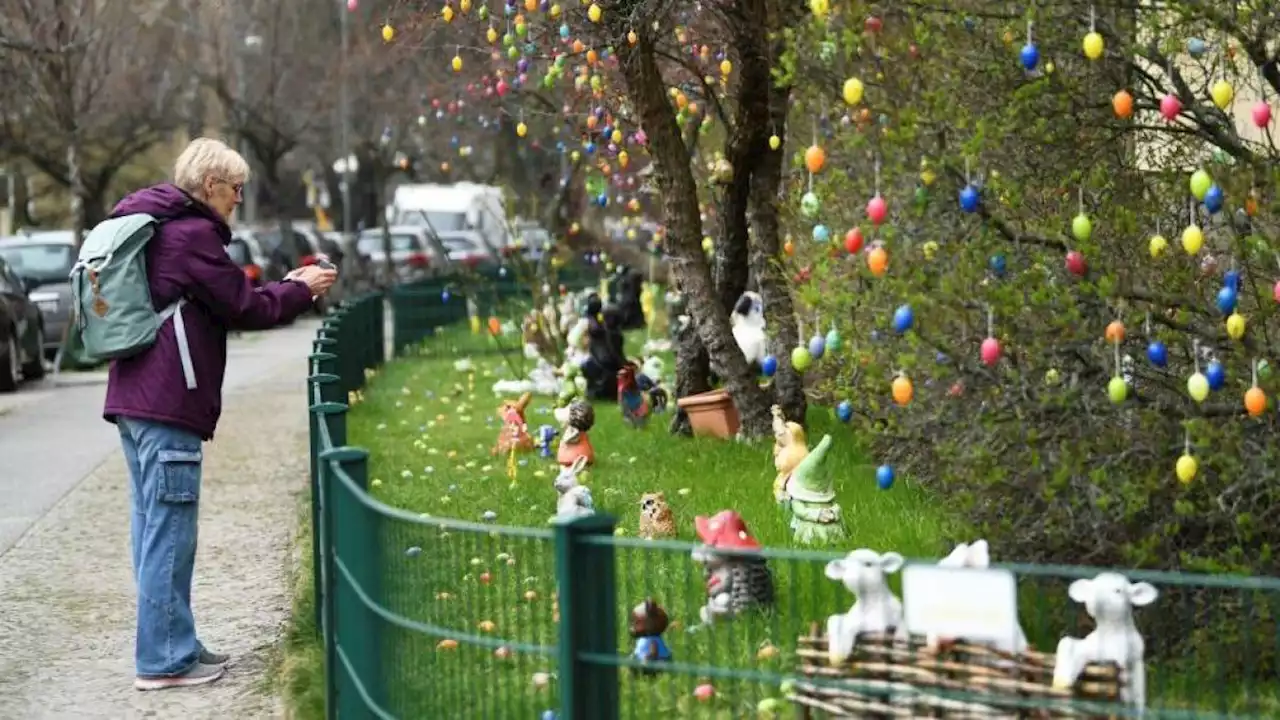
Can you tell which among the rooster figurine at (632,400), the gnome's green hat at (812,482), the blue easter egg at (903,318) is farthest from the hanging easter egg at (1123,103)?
the rooster figurine at (632,400)

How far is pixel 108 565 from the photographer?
9883 mm

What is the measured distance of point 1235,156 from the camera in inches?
248

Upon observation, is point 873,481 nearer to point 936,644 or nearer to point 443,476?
point 443,476

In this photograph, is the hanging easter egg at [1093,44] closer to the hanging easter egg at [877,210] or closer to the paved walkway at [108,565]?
the hanging easter egg at [877,210]

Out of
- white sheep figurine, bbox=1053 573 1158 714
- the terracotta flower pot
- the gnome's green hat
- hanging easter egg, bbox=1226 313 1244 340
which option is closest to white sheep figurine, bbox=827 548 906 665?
white sheep figurine, bbox=1053 573 1158 714

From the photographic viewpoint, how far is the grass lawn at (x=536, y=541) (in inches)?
195

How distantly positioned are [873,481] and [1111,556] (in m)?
4.19

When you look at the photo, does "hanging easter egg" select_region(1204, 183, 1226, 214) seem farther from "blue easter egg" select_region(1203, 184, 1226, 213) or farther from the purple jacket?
the purple jacket

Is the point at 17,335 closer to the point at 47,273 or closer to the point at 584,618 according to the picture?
the point at 47,273

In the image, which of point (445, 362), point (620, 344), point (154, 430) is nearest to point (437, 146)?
point (445, 362)

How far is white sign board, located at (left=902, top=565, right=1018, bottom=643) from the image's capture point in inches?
158

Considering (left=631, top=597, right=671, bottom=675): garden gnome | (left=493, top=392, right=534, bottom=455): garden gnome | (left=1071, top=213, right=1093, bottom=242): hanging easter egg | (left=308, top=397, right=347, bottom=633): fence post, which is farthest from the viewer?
(left=493, top=392, right=534, bottom=455): garden gnome

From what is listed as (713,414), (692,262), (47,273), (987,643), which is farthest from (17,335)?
(987,643)

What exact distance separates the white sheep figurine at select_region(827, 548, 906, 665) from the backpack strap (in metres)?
2.66
